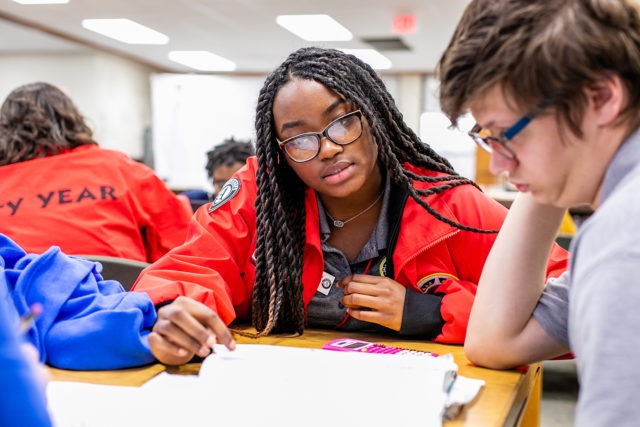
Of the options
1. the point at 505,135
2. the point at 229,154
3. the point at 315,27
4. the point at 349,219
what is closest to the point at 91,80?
the point at 315,27

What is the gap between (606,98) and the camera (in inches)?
26.5

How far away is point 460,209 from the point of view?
1.25m

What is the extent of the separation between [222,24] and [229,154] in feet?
13.4

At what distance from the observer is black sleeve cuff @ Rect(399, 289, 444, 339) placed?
117 cm

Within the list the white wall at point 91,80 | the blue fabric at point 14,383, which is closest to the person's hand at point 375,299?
the blue fabric at point 14,383

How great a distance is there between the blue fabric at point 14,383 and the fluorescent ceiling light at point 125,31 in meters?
7.25

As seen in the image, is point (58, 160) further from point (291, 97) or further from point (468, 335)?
point (468, 335)

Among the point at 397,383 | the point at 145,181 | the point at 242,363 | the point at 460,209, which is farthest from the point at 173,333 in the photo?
the point at 145,181

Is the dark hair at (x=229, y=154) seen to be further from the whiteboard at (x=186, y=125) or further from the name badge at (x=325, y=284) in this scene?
the whiteboard at (x=186, y=125)

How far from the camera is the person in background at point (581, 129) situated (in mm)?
562

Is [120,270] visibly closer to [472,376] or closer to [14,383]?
[472,376]

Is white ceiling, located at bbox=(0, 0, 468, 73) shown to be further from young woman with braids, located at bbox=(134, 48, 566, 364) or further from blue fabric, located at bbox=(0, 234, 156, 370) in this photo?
blue fabric, located at bbox=(0, 234, 156, 370)

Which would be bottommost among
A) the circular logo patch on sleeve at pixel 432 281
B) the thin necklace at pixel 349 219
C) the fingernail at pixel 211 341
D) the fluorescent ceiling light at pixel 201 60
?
the fingernail at pixel 211 341

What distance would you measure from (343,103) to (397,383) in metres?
0.62
